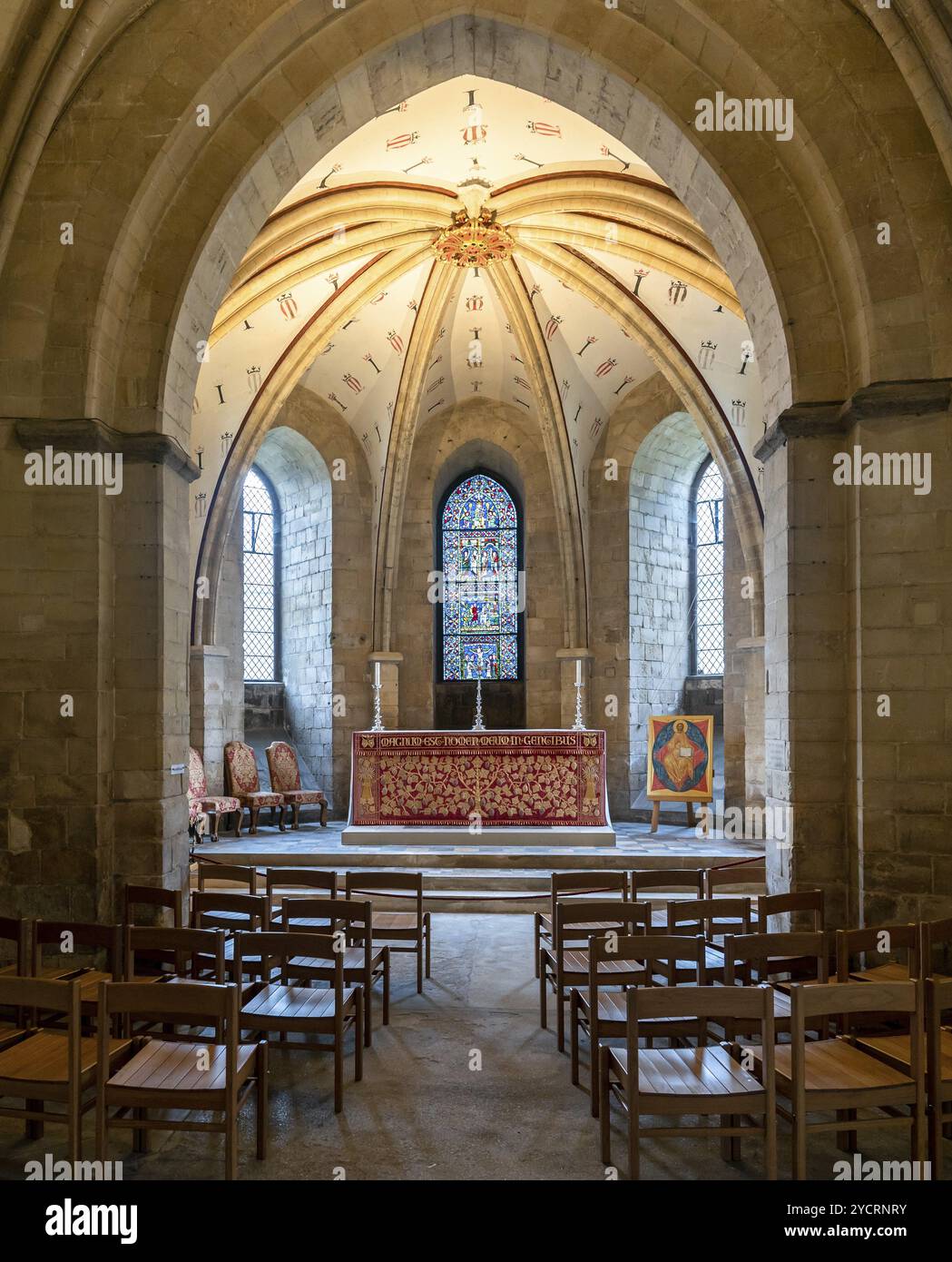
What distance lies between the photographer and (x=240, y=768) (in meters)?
12.8

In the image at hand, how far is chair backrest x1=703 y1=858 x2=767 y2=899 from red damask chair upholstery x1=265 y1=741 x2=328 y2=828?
5724 mm

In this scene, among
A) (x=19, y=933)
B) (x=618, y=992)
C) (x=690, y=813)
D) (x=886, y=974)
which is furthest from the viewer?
(x=690, y=813)

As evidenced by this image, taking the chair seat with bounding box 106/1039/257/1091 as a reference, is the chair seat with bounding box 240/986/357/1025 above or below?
below

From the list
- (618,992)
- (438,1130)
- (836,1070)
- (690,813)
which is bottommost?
(438,1130)

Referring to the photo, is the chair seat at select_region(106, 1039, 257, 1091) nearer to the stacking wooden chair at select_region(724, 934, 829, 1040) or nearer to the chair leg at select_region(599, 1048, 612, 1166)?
the chair leg at select_region(599, 1048, 612, 1166)

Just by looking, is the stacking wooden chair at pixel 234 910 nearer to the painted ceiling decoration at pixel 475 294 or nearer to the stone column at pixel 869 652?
the stone column at pixel 869 652

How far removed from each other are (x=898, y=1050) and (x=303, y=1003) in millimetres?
2565

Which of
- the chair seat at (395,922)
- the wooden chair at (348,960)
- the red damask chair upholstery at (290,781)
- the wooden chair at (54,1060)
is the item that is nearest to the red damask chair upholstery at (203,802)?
the red damask chair upholstery at (290,781)

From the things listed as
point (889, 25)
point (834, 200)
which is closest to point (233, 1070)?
point (834, 200)

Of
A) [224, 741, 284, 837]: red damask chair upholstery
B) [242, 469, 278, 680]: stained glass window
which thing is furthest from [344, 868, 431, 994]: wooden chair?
[242, 469, 278, 680]: stained glass window

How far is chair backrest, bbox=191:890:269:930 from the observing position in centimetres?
505

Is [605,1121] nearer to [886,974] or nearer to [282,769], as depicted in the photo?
[886,974]

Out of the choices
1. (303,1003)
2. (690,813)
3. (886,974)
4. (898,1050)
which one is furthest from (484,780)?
(898,1050)

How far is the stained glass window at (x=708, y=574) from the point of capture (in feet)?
48.9
